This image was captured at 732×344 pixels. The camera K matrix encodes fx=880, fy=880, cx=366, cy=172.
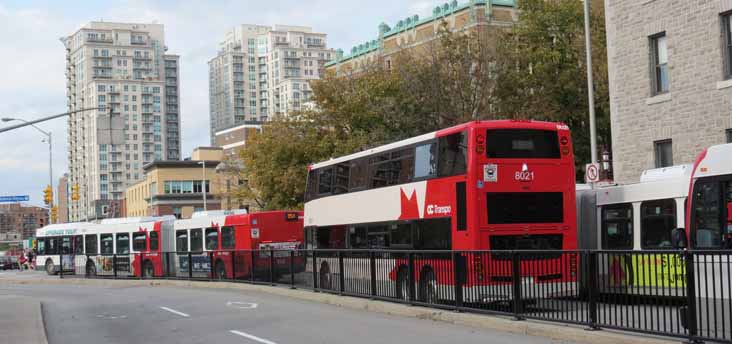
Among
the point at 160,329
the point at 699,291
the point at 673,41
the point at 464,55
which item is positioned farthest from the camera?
the point at 464,55

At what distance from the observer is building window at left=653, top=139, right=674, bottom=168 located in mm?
29219

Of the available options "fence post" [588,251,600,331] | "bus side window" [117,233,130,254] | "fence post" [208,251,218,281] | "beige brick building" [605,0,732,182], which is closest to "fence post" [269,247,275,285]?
"fence post" [208,251,218,281]

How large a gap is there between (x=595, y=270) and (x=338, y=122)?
3852 cm

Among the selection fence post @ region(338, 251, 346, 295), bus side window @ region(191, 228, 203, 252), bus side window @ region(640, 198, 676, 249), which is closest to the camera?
bus side window @ region(640, 198, 676, 249)

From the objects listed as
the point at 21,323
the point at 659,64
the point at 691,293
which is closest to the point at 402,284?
the point at 21,323

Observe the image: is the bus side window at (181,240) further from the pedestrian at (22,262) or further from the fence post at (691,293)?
the pedestrian at (22,262)

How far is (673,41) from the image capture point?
2838cm

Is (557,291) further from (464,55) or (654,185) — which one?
(464,55)

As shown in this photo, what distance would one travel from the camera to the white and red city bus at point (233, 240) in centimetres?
2967

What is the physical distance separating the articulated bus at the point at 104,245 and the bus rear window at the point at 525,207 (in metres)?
21.3

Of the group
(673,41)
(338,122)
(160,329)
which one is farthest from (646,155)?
(338,122)

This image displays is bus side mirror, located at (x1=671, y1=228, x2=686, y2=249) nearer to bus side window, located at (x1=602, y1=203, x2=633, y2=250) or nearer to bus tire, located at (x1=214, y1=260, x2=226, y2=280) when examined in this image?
bus side window, located at (x1=602, y1=203, x2=633, y2=250)

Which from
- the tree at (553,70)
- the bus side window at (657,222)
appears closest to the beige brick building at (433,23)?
the tree at (553,70)

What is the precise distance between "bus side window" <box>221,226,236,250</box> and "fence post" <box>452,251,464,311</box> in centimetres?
2108
